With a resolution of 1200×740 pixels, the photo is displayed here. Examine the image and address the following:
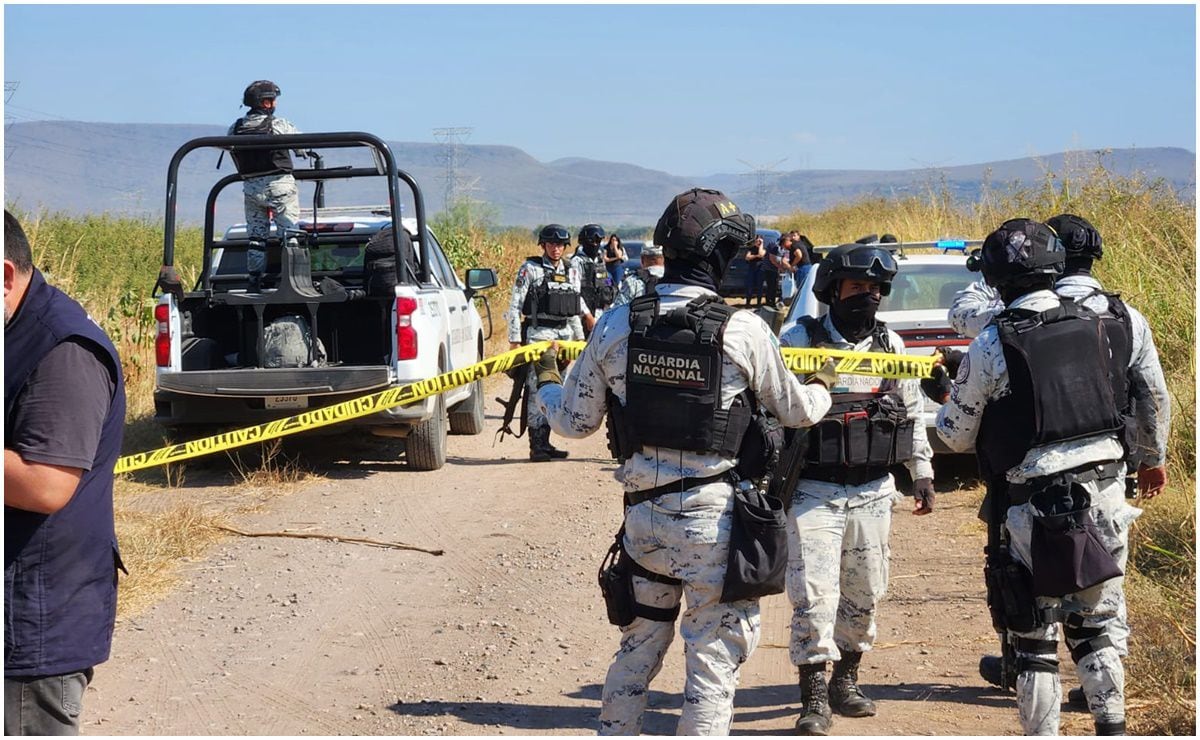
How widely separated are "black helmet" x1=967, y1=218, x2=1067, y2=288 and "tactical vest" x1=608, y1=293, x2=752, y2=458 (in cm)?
103

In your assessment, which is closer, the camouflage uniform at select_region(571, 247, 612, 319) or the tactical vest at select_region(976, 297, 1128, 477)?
the tactical vest at select_region(976, 297, 1128, 477)

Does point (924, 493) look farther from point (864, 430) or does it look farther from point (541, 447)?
point (541, 447)

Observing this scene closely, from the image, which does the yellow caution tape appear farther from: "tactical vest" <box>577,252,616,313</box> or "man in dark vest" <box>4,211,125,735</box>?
"tactical vest" <box>577,252,616,313</box>

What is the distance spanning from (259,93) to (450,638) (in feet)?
17.3

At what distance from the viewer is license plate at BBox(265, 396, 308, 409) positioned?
379 inches

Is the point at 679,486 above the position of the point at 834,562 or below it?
above

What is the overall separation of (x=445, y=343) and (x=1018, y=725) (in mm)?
6174

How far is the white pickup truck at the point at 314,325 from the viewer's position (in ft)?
31.4

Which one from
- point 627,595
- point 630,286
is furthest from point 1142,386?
point 630,286

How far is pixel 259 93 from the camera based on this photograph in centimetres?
1000

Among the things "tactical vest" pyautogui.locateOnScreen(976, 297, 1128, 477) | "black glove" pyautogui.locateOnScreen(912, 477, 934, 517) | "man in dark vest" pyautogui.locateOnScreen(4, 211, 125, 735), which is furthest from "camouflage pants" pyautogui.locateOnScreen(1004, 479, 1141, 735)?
"man in dark vest" pyautogui.locateOnScreen(4, 211, 125, 735)

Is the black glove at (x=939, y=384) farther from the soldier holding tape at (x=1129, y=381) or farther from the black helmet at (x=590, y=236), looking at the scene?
the black helmet at (x=590, y=236)

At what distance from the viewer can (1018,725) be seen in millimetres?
5180

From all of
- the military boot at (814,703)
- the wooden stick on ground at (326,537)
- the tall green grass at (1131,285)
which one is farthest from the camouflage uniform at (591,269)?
the military boot at (814,703)
